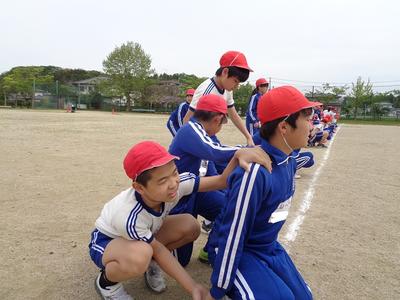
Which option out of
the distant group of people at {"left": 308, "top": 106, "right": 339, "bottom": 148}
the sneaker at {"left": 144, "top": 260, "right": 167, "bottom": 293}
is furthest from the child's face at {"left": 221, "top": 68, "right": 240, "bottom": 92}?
the distant group of people at {"left": 308, "top": 106, "right": 339, "bottom": 148}

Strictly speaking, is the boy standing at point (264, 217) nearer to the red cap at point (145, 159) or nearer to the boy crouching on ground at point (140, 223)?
the boy crouching on ground at point (140, 223)

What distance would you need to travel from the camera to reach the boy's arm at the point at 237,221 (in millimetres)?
1996

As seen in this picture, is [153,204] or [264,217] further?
[153,204]

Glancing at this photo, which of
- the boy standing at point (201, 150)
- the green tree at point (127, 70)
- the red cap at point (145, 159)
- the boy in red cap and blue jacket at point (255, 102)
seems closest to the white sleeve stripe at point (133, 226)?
the red cap at point (145, 159)

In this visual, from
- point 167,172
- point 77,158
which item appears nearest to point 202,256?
point 167,172

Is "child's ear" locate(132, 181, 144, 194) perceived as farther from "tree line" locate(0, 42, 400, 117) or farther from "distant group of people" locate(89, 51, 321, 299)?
"tree line" locate(0, 42, 400, 117)

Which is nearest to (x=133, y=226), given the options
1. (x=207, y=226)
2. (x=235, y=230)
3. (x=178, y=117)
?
(x=235, y=230)

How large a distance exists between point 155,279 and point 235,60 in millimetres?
2211

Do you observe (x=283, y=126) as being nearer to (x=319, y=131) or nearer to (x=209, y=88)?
(x=209, y=88)

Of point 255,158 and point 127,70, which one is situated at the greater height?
point 127,70

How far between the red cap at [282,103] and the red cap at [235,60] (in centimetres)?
152

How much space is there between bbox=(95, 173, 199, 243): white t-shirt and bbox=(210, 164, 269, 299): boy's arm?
1.81 ft

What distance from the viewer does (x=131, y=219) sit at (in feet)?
7.38

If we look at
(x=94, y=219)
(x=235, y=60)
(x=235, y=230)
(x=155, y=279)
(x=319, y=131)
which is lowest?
(x=94, y=219)
